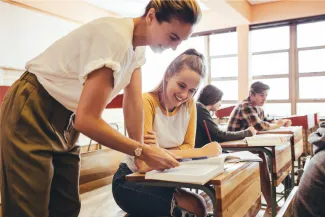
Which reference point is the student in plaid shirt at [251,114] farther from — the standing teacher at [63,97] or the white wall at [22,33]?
the white wall at [22,33]

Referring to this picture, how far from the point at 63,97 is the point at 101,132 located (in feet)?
0.64

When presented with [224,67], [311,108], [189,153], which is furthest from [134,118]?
[224,67]

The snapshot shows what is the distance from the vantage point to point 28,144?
2.87ft

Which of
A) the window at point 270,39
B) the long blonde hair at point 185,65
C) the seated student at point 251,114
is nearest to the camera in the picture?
the long blonde hair at point 185,65

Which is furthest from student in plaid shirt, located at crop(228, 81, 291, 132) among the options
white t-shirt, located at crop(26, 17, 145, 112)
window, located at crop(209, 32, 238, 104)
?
window, located at crop(209, 32, 238, 104)

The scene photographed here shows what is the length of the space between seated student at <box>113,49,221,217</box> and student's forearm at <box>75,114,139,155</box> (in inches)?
13.0

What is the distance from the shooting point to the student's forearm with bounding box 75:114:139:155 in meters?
0.79

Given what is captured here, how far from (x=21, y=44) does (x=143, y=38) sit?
469cm

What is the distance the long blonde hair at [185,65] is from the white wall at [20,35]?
325 centimetres

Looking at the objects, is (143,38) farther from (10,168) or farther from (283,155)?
(283,155)

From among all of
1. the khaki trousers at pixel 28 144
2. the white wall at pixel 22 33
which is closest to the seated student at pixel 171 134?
the khaki trousers at pixel 28 144

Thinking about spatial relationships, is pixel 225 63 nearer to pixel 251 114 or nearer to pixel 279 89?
pixel 279 89

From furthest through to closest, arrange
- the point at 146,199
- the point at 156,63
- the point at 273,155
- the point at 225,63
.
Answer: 1. the point at 156,63
2. the point at 225,63
3. the point at 273,155
4. the point at 146,199

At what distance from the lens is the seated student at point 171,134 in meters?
1.14
